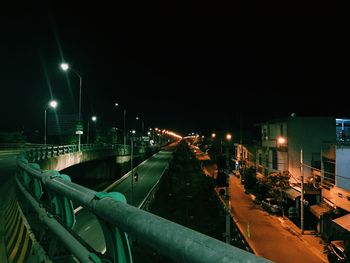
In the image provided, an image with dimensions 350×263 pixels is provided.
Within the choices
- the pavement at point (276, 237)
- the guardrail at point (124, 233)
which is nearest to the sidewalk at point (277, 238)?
the pavement at point (276, 237)

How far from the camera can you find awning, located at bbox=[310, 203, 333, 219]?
2719 cm

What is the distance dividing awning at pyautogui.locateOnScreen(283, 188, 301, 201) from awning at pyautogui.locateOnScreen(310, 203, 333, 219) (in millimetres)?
1933

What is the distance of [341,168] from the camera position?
89.2 feet

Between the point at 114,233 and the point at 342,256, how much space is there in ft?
64.9

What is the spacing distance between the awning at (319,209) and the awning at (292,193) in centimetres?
193

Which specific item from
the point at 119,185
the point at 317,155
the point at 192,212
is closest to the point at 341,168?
the point at 317,155

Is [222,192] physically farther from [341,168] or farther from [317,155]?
[317,155]

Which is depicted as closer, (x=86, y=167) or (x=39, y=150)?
(x=39, y=150)

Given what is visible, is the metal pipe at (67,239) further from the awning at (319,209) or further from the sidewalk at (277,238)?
the awning at (319,209)

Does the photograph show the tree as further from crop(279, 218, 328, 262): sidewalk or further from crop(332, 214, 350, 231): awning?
crop(332, 214, 350, 231): awning

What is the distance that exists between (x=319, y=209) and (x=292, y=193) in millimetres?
4396

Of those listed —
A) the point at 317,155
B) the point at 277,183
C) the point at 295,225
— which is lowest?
the point at 295,225

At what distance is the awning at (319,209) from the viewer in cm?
2719

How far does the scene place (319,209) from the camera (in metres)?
28.5
